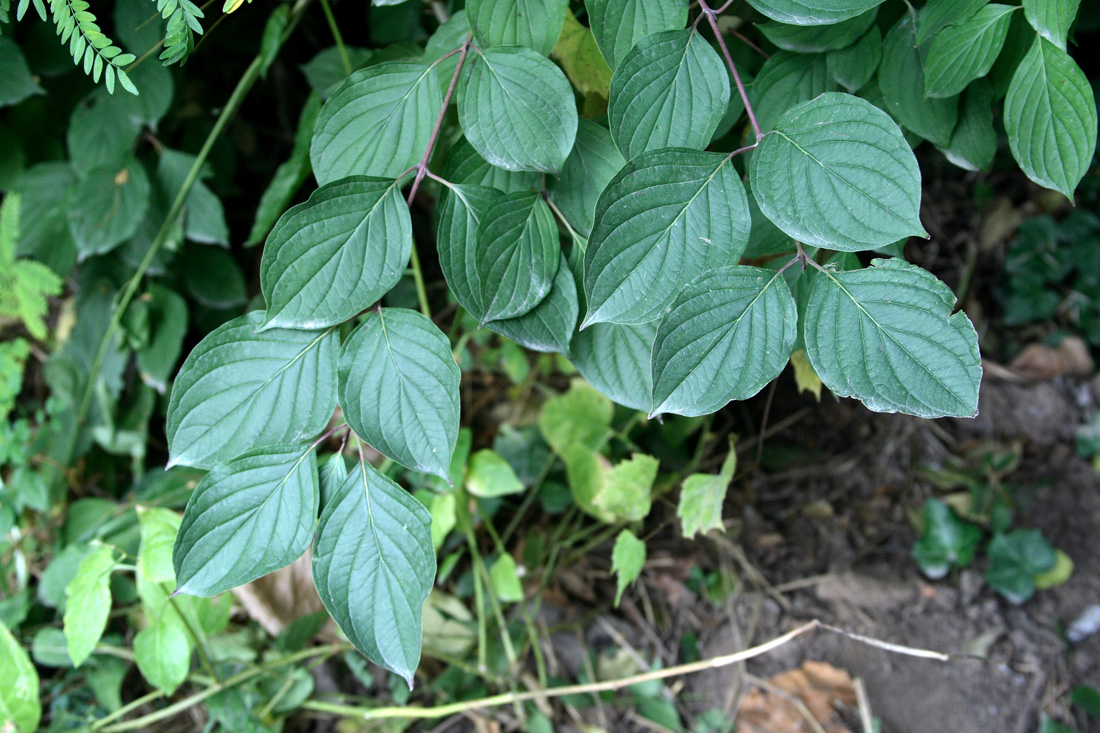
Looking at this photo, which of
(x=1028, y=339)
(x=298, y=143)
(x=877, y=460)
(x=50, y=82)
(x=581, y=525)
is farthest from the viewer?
(x=1028, y=339)

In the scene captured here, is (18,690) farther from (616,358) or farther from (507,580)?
(616,358)

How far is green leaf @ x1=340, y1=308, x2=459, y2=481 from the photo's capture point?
22.6 inches

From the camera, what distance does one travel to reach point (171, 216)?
1049 millimetres

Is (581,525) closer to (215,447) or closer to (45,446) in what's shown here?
(215,447)

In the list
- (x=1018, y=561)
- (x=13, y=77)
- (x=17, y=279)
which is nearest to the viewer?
(x=13, y=77)

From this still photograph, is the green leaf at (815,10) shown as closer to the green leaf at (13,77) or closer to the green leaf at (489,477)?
the green leaf at (489,477)

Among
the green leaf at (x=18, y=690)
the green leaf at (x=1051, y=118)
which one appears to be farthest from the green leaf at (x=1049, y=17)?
the green leaf at (x=18, y=690)

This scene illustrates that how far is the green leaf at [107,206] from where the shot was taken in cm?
104

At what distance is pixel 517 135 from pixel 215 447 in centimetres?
38

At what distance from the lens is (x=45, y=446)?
1220 mm

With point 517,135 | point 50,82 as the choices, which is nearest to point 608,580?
point 517,135

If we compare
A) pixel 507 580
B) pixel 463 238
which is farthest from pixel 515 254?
pixel 507 580

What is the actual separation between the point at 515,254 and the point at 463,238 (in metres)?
0.05

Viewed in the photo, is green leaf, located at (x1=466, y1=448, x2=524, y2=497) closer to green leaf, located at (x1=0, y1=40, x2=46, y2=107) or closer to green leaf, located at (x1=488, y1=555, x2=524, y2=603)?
green leaf, located at (x1=488, y1=555, x2=524, y2=603)
